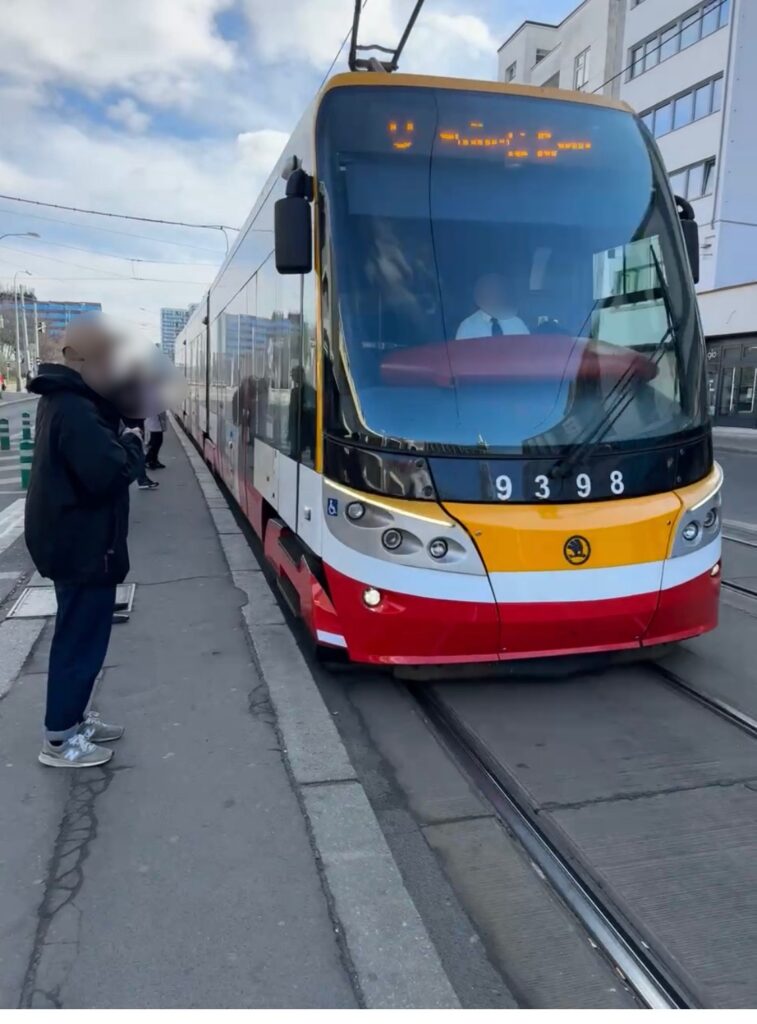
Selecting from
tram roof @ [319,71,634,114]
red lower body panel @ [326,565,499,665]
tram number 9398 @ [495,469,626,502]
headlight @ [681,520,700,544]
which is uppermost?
tram roof @ [319,71,634,114]

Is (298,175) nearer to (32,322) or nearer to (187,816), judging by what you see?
(187,816)

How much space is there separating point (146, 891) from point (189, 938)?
309 mm

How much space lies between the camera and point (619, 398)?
160 inches

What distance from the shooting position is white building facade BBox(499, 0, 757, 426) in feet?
88.2


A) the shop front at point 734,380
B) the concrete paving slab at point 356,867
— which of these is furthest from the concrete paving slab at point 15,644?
the shop front at point 734,380

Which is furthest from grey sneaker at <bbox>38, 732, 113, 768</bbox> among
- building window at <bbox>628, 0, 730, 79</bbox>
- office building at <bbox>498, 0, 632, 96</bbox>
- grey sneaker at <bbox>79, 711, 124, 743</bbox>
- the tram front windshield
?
office building at <bbox>498, 0, 632, 96</bbox>

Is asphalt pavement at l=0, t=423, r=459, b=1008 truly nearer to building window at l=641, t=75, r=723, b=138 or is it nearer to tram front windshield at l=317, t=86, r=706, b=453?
tram front windshield at l=317, t=86, r=706, b=453

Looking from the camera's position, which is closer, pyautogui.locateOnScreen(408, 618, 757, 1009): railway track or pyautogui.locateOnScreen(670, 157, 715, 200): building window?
pyautogui.locateOnScreen(408, 618, 757, 1009): railway track

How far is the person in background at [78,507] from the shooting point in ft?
10.00

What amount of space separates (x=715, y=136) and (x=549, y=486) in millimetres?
29439

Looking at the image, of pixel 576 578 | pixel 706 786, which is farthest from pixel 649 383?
pixel 706 786

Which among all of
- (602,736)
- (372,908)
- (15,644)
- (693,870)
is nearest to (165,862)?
(372,908)

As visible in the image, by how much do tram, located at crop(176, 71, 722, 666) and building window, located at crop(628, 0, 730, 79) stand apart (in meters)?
28.8

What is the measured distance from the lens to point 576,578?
3.85 m
